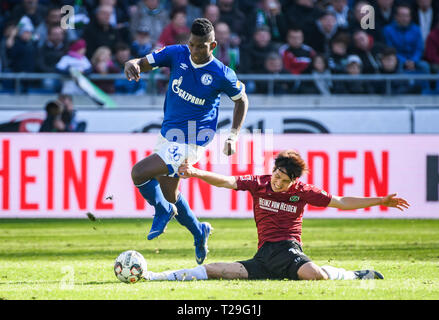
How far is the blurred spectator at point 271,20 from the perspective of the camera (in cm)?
1620

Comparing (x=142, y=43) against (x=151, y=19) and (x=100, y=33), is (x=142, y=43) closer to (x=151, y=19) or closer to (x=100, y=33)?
(x=151, y=19)

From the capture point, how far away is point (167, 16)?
53.2ft

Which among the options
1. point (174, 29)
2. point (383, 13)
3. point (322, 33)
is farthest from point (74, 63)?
point (383, 13)

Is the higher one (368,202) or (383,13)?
(383,13)

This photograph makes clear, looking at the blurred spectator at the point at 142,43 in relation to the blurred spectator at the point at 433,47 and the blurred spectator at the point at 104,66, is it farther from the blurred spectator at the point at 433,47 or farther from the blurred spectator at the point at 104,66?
the blurred spectator at the point at 433,47

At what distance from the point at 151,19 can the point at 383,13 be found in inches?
181

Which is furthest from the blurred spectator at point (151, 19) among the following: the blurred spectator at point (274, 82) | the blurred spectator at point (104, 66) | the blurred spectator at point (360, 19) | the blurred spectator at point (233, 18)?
the blurred spectator at point (360, 19)

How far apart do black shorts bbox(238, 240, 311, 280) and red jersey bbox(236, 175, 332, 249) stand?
8 centimetres

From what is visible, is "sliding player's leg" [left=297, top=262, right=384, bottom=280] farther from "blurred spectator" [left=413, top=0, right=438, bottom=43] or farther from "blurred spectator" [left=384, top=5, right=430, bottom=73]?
"blurred spectator" [left=413, top=0, right=438, bottom=43]

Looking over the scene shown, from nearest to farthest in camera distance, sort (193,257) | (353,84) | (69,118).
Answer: (193,257)
(69,118)
(353,84)

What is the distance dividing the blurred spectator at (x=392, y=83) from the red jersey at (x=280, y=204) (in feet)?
28.6

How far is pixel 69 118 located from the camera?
1420 centimetres

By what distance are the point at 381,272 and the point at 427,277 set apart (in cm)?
49
